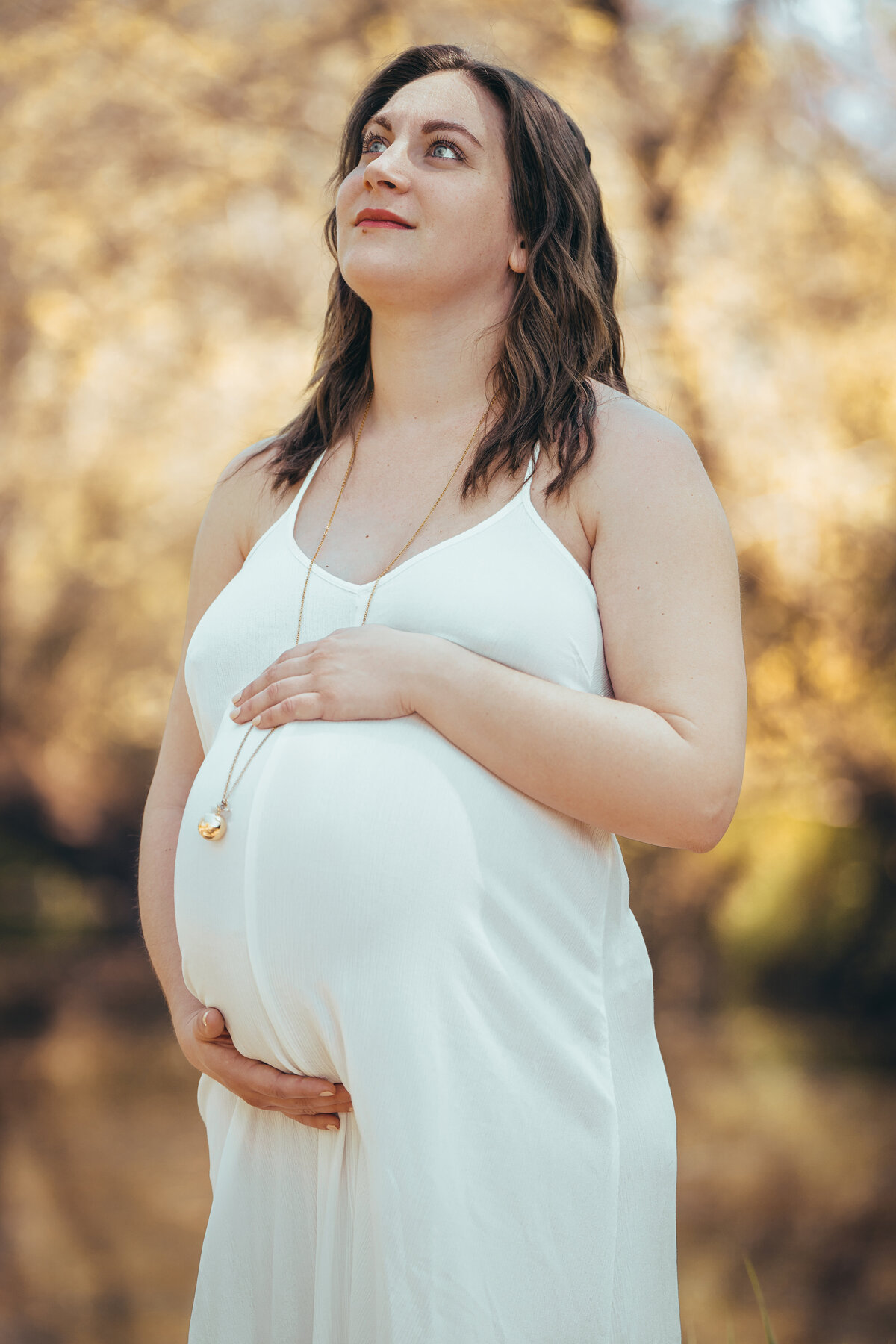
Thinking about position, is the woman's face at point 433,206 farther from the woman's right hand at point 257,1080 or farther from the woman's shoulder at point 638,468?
Answer: the woman's right hand at point 257,1080

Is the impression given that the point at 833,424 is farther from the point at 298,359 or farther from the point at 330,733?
the point at 330,733

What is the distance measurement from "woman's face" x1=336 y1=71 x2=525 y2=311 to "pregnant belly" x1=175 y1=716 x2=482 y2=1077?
39cm

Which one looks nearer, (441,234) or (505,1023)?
(505,1023)

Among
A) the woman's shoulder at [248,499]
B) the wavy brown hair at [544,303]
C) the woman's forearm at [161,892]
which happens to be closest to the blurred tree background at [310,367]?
the woman's forearm at [161,892]

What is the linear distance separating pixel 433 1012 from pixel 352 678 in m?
0.25

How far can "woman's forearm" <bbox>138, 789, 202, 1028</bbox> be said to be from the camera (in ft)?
3.64

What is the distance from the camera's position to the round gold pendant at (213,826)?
967mm

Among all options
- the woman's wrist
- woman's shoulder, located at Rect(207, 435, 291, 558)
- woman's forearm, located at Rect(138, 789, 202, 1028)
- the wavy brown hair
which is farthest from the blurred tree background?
the woman's wrist

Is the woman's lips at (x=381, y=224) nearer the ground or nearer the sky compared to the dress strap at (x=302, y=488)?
nearer the sky

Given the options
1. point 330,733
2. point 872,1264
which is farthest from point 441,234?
point 872,1264

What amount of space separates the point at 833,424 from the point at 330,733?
11.6 ft

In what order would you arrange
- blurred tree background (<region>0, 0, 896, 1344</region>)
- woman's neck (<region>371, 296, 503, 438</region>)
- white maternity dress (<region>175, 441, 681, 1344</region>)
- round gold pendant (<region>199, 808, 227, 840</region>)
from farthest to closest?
1. blurred tree background (<region>0, 0, 896, 1344</region>)
2. woman's neck (<region>371, 296, 503, 438</region>)
3. round gold pendant (<region>199, 808, 227, 840</region>)
4. white maternity dress (<region>175, 441, 681, 1344</region>)

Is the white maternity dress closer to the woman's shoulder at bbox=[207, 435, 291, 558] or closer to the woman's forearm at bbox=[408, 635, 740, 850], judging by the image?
the woman's forearm at bbox=[408, 635, 740, 850]

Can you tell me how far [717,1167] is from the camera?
294 centimetres
